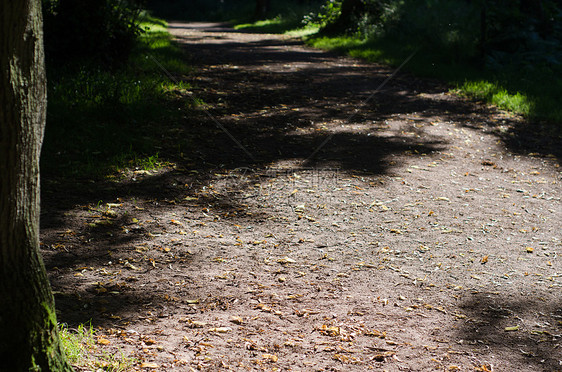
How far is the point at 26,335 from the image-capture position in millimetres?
2320

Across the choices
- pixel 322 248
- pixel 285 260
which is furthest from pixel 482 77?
pixel 285 260

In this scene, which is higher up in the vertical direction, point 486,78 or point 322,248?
point 486,78

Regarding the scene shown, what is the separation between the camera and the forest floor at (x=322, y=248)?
10.3 ft

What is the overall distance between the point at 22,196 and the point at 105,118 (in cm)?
480

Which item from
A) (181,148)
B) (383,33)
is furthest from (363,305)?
(383,33)

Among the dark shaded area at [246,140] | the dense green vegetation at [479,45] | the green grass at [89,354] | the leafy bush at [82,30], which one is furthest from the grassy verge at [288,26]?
the green grass at [89,354]

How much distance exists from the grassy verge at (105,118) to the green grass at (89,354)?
2.91 m

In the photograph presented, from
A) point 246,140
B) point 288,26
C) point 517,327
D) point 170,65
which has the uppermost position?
point 288,26

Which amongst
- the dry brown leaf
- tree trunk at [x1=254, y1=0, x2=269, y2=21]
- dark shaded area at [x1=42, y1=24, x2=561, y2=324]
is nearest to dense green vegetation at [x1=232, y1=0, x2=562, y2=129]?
dark shaded area at [x1=42, y1=24, x2=561, y2=324]

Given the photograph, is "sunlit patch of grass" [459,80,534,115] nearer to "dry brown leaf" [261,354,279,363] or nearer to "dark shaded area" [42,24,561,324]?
"dark shaded area" [42,24,561,324]

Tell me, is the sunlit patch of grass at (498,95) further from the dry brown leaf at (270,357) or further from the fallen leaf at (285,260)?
the dry brown leaf at (270,357)

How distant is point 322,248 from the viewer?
441 cm

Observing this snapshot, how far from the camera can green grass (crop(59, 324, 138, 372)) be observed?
274 cm

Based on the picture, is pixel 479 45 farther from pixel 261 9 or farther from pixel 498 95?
pixel 261 9
